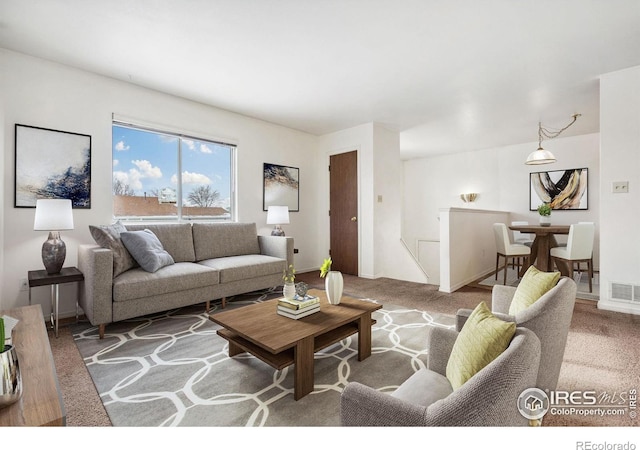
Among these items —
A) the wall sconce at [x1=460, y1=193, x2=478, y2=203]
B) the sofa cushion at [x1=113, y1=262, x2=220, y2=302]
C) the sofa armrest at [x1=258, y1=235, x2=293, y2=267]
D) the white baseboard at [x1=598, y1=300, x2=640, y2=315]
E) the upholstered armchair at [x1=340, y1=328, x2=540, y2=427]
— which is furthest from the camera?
the wall sconce at [x1=460, y1=193, x2=478, y2=203]

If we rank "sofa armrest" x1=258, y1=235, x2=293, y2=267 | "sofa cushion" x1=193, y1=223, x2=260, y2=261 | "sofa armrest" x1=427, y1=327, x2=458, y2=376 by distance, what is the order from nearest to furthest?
"sofa armrest" x1=427, y1=327, x2=458, y2=376 < "sofa cushion" x1=193, y1=223, x2=260, y2=261 < "sofa armrest" x1=258, y1=235, x2=293, y2=267

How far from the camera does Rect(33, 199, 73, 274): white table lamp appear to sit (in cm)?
242

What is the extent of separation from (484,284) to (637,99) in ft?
8.65

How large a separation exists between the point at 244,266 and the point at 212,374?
154 centimetres

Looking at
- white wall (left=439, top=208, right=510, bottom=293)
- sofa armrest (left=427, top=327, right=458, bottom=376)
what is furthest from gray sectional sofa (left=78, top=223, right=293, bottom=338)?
sofa armrest (left=427, top=327, right=458, bottom=376)

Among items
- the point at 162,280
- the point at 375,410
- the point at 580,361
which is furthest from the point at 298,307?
the point at 580,361

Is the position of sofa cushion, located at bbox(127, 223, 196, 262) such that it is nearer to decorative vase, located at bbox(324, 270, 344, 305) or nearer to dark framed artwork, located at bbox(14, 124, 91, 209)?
dark framed artwork, located at bbox(14, 124, 91, 209)

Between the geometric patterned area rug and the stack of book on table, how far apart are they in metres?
0.35

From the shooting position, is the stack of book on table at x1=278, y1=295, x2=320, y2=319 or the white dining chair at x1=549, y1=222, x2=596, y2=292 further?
the white dining chair at x1=549, y1=222, x2=596, y2=292

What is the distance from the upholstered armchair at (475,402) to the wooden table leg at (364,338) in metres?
1.20

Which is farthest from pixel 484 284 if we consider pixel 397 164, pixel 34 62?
pixel 34 62

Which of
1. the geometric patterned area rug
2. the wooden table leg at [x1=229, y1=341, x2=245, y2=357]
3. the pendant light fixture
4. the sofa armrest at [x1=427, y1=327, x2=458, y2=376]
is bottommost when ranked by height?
the geometric patterned area rug

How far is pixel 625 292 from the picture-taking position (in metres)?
3.02

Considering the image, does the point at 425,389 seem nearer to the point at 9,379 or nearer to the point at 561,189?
the point at 9,379
